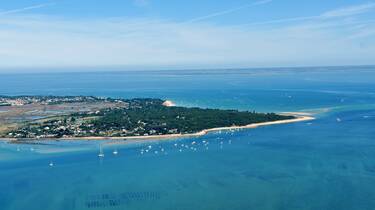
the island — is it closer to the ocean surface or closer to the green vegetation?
the green vegetation

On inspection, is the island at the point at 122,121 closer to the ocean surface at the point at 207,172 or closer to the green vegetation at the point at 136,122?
the green vegetation at the point at 136,122

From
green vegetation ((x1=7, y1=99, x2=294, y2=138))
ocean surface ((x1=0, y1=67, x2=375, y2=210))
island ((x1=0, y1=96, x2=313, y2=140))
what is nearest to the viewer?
ocean surface ((x1=0, y1=67, x2=375, y2=210))

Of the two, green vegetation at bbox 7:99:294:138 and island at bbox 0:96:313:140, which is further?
green vegetation at bbox 7:99:294:138

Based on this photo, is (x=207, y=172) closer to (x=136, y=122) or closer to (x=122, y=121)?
(x=136, y=122)

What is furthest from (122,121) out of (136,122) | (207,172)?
(207,172)

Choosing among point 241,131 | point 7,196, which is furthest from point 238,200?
point 241,131

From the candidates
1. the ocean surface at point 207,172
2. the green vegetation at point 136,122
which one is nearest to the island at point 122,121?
the green vegetation at point 136,122

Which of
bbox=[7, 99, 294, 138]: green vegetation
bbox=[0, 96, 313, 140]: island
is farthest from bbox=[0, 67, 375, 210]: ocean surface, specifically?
bbox=[7, 99, 294, 138]: green vegetation

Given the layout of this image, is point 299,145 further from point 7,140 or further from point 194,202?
point 7,140
